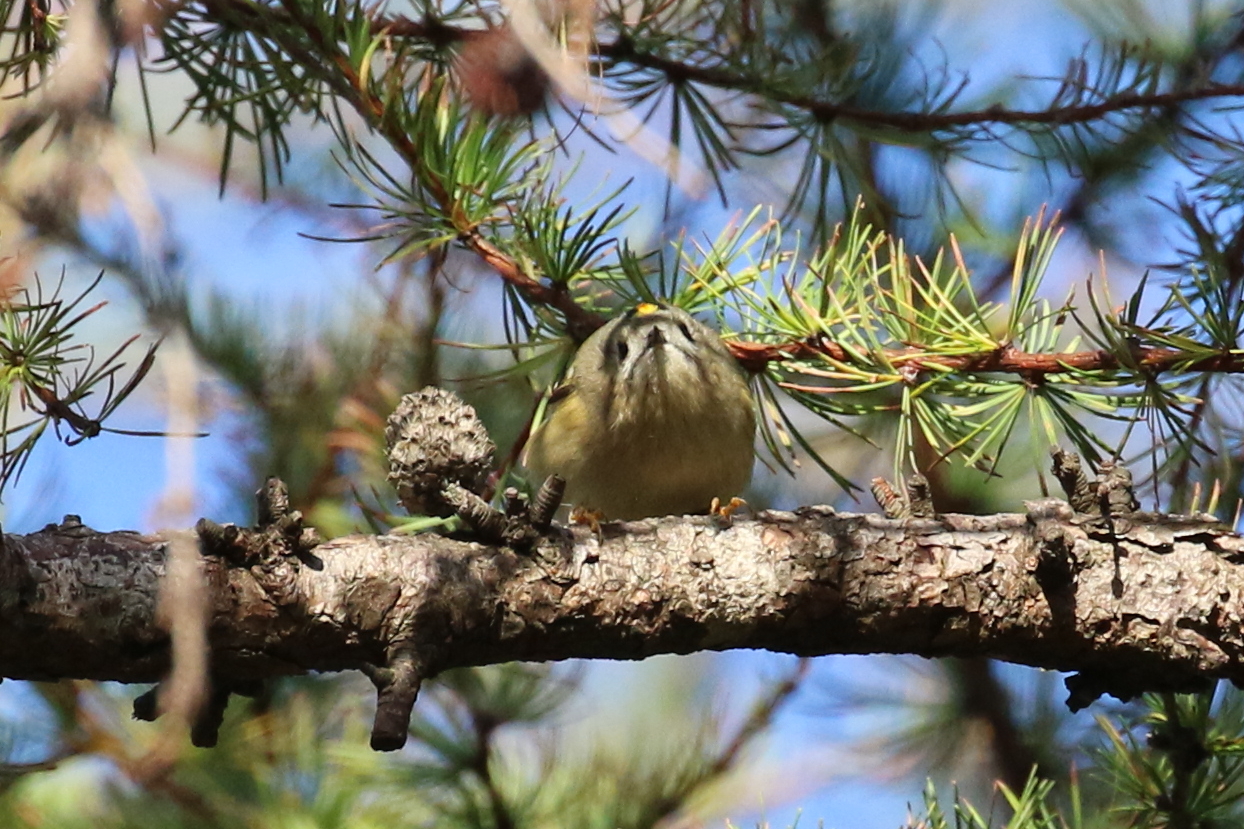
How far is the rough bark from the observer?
160cm

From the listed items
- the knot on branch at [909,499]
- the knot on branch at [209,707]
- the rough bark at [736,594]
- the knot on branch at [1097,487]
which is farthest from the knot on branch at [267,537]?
the knot on branch at [1097,487]

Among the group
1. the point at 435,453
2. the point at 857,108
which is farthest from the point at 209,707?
the point at 857,108

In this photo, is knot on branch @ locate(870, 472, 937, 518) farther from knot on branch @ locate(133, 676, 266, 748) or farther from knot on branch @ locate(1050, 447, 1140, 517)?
knot on branch @ locate(133, 676, 266, 748)

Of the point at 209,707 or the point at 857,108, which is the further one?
the point at 857,108

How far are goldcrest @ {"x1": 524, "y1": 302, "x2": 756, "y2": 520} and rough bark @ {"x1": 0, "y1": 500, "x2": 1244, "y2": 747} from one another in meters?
0.69

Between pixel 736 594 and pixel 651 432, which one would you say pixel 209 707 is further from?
pixel 651 432

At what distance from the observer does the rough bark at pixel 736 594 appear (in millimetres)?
1600

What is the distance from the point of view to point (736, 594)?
1.74 meters

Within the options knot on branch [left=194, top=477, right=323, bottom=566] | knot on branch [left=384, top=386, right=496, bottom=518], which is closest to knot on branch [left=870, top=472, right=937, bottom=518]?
knot on branch [left=384, top=386, right=496, bottom=518]

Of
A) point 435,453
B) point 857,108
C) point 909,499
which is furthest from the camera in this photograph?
point 857,108

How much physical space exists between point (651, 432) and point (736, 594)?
86 centimetres

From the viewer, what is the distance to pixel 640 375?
258 centimetres

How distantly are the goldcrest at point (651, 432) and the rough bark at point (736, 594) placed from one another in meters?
0.69

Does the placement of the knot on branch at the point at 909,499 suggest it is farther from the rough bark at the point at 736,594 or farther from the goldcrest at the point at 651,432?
the goldcrest at the point at 651,432
